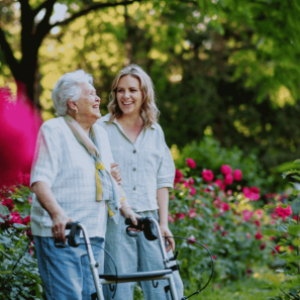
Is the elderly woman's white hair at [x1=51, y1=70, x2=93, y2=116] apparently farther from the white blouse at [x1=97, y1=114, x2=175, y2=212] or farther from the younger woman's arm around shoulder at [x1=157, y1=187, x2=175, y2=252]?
the younger woman's arm around shoulder at [x1=157, y1=187, x2=175, y2=252]

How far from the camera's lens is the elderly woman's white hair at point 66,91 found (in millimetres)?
2109

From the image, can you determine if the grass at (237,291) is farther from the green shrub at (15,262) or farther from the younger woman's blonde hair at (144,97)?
the younger woman's blonde hair at (144,97)

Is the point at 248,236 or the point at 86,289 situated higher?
the point at 86,289

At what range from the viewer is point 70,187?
201cm

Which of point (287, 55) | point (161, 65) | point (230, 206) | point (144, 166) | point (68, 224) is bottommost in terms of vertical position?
point (230, 206)

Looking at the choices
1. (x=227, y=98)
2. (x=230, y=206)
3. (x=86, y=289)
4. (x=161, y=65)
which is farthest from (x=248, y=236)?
(x=161, y=65)

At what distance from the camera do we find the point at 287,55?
502 cm

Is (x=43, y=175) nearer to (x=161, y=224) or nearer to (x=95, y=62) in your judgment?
(x=161, y=224)

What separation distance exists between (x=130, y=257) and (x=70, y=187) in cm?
73

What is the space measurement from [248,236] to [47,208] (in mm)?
3642

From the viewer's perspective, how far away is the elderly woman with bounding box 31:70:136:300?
75.1 inches

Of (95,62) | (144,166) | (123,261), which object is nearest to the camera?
(123,261)

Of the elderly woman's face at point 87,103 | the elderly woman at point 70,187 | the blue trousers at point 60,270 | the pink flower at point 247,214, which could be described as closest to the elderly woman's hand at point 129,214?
the elderly woman at point 70,187

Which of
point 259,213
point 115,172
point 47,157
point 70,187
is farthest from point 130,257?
point 259,213
